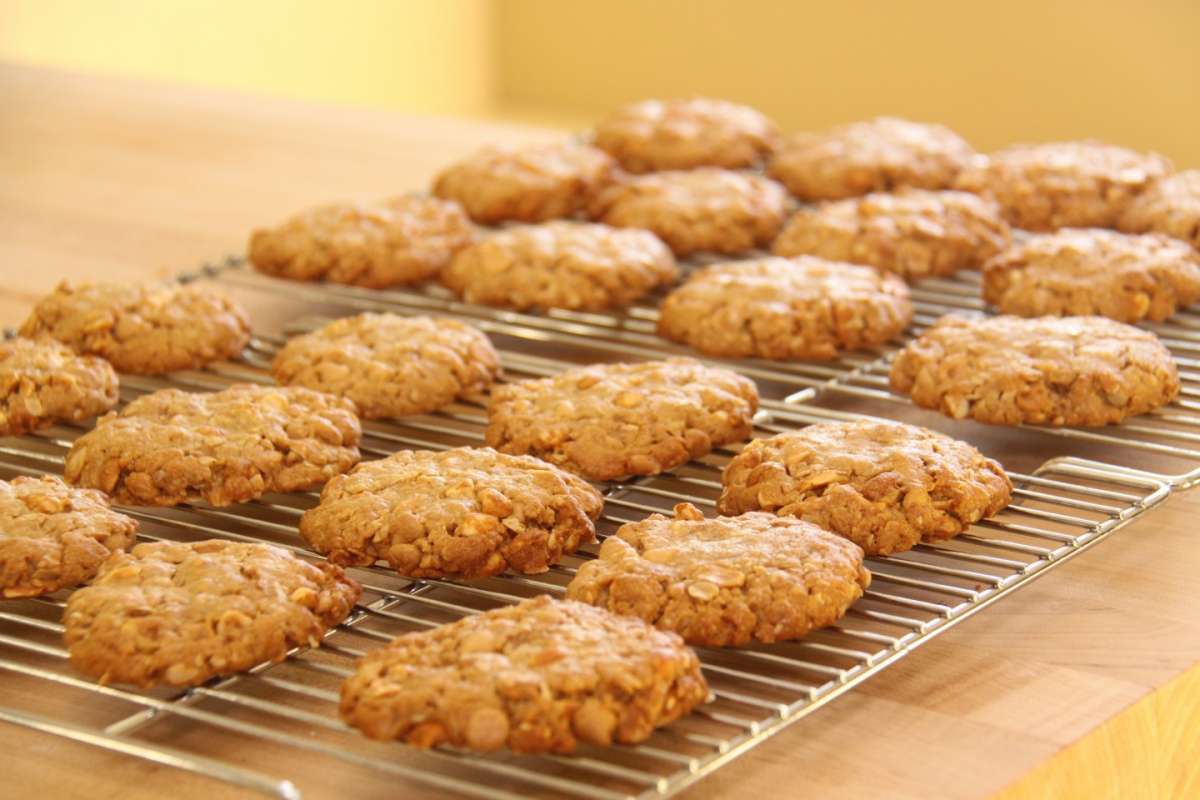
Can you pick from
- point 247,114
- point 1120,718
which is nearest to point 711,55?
point 247,114

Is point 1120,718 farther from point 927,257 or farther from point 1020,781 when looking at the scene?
point 927,257

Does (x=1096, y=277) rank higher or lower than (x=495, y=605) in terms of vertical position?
higher

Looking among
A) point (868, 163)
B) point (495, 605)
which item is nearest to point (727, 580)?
point (495, 605)

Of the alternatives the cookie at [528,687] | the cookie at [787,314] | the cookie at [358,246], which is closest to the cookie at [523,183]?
the cookie at [358,246]

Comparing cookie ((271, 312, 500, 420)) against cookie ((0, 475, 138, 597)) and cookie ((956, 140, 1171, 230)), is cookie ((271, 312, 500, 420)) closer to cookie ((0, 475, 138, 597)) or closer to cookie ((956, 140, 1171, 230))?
cookie ((0, 475, 138, 597))

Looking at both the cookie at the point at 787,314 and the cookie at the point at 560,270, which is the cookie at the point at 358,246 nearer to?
the cookie at the point at 560,270

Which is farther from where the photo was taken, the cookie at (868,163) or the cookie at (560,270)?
the cookie at (868,163)

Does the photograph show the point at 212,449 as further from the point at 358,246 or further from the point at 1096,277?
the point at 1096,277
